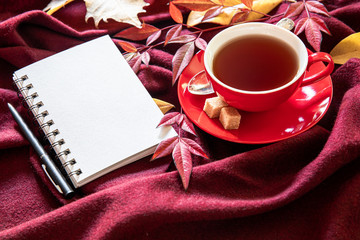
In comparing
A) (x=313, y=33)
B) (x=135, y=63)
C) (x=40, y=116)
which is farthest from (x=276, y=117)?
(x=40, y=116)

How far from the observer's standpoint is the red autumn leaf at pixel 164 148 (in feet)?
2.13

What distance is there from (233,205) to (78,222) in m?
0.24

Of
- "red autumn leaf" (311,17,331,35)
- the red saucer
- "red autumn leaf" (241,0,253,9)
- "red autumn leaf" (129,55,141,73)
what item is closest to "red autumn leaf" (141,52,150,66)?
"red autumn leaf" (129,55,141,73)

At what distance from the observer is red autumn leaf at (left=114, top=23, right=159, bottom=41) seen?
0.81 meters

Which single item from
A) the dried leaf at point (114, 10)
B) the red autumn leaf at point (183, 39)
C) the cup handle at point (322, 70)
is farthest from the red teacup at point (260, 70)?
the dried leaf at point (114, 10)

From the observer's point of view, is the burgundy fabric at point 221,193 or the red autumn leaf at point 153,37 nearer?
the burgundy fabric at point 221,193

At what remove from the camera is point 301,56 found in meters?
0.64

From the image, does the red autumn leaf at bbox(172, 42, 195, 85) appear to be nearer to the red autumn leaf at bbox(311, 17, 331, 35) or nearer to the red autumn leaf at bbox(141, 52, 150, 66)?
the red autumn leaf at bbox(141, 52, 150, 66)

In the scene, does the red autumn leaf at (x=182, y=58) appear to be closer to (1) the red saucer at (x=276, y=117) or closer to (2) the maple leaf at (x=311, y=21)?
(1) the red saucer at (x=276, y=117)

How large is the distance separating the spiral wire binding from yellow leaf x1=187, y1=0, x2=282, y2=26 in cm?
36

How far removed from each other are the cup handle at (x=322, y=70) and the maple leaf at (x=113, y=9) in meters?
0.39

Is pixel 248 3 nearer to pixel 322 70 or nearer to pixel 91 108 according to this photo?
pixel 322 70

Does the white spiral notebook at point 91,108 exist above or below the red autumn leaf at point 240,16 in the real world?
below

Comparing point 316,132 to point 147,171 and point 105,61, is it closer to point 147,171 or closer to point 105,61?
point 147,171
